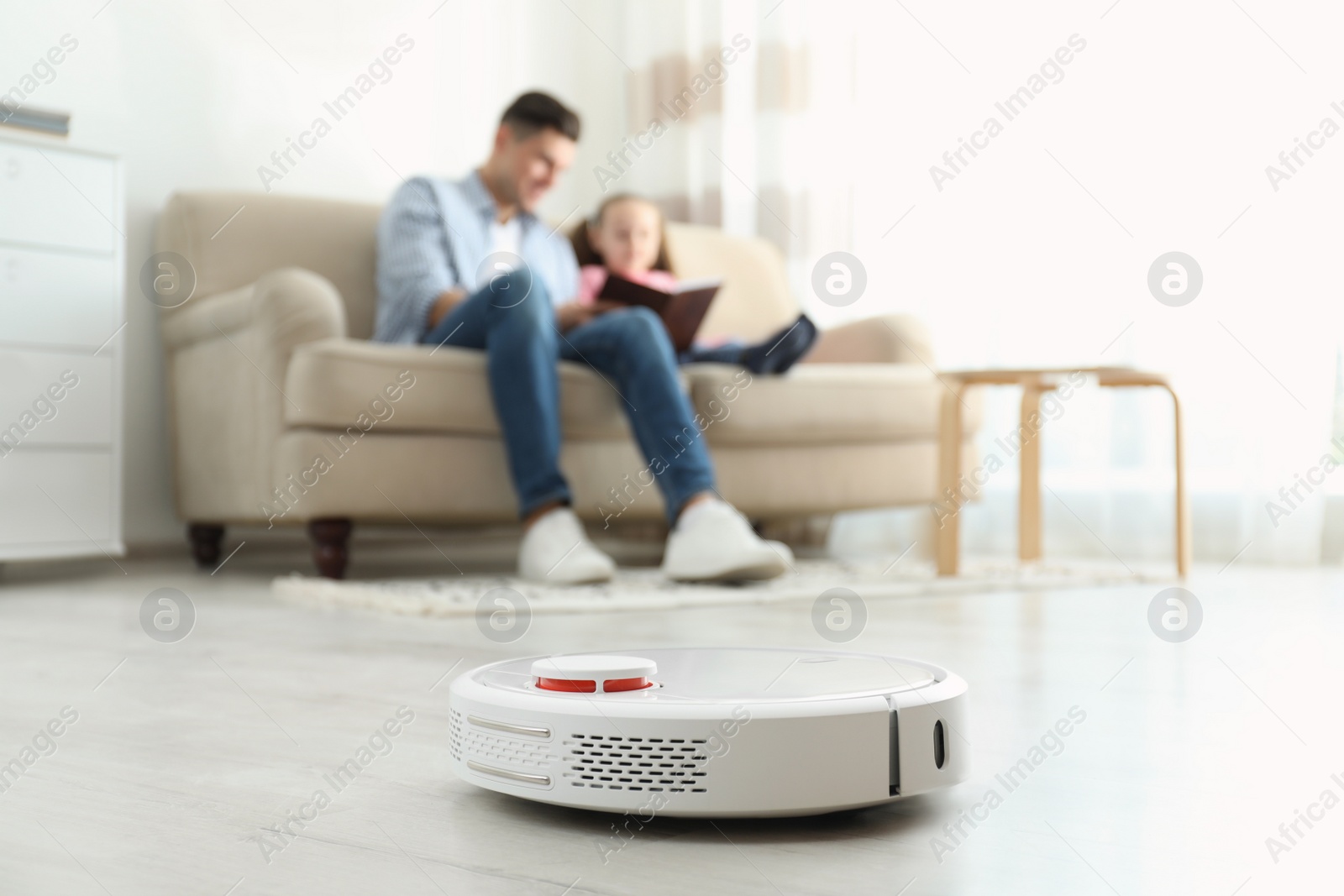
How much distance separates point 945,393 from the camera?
2.28 metres

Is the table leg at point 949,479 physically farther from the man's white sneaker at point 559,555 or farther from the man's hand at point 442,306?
the man's hand at point 442,306

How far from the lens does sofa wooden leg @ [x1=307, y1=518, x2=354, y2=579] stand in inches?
79.6

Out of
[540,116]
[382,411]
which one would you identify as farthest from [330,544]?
[540,116]

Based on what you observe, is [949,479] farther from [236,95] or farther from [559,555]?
[236,95]

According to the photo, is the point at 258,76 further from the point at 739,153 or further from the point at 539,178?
the point at 739,153

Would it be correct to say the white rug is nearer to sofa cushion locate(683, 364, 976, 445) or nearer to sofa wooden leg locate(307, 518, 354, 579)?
sofa wooden leg locate(307, 518, 354, 579)

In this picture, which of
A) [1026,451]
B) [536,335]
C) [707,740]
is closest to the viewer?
[707,740]

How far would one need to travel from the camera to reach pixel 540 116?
7.41 ft

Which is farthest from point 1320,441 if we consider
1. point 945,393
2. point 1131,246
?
point 945,393

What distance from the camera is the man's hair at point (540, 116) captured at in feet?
7.40

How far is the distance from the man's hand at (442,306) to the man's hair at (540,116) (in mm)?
352

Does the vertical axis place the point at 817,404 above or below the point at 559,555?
above

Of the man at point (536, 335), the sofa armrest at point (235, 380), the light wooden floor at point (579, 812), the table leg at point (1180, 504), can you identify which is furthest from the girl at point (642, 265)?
the light wooden floor at point (579, 812)

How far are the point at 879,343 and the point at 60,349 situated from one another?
5.58 ft
